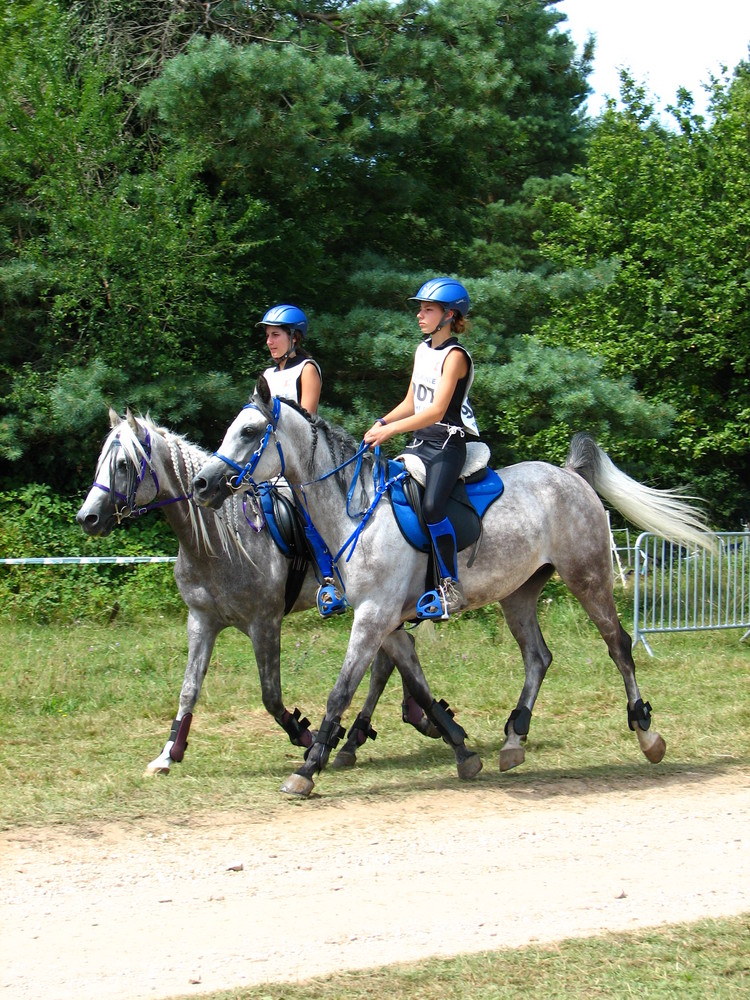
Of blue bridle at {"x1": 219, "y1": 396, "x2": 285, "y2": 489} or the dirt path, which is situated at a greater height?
blue bridle at {"x1": 219, "y1": 396, "x2": 285, "y2": 489}

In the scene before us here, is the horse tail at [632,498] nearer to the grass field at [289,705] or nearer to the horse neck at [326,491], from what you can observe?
the grass field at [289,705]

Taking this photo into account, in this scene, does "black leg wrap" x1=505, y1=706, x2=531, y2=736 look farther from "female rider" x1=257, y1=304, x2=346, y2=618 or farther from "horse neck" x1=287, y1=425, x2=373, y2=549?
"horse neck" x1=287, y1=425, x2=373, y2=549

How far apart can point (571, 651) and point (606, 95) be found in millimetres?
14902

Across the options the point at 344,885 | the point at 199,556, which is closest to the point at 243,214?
the point at 199,556

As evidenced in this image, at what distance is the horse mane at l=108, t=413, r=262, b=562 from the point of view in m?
6.96

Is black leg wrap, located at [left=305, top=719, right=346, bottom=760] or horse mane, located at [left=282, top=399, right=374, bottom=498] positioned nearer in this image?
black leg wrap, located at [left=305, top=719, right=346, bottom=760]

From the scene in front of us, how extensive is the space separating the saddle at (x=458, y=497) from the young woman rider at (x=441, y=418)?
0.07 metres

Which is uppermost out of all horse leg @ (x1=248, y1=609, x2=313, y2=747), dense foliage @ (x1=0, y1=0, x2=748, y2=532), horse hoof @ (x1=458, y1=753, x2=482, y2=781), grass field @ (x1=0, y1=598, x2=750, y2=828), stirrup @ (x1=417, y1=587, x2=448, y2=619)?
dense foliage @ (x1=0, y1=0, x2=748, y2=532)

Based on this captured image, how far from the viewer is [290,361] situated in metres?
7.78

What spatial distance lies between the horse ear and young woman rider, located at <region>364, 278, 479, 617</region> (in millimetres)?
629

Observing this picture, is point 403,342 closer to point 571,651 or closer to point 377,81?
point 377,81

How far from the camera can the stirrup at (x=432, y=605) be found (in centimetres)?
680

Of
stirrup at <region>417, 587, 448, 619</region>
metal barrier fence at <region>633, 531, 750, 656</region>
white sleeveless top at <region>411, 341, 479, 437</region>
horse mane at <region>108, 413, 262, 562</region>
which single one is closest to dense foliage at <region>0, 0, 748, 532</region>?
metal barrier fence at <region>633, 531, 750, 656</region>

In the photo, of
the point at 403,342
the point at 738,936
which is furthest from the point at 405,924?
the point at 403,342
